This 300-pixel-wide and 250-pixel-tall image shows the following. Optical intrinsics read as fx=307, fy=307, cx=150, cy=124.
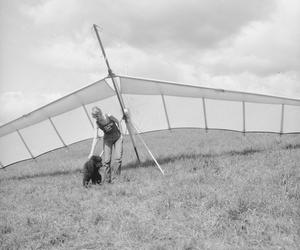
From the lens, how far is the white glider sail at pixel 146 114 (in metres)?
9.32

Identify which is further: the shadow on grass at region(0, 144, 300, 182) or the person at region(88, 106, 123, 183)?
the shadow on grass at region(0, 144, 300, 182)

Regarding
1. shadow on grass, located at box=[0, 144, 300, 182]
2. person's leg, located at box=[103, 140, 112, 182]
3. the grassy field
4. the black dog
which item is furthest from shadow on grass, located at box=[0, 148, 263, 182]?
the black dog

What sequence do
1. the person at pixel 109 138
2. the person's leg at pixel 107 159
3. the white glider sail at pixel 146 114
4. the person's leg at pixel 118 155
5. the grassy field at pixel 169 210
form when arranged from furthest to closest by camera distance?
the white glider sail at pixel 146 114 < the person's leg at pixel 118 155 < the person at pixel 109 138 < the person's leg at pixel 107 159 < the grassy field at pixel 169 210

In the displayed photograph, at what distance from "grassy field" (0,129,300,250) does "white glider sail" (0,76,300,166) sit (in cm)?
228

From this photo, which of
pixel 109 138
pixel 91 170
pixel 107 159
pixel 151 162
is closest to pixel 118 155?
pixel 107 159

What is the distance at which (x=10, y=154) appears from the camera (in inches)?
422

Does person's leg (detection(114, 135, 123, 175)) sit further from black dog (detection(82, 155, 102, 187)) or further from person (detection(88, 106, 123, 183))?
black dog (detection(82, 155, 102, 187))

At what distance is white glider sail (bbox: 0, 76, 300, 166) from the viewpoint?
9320mm

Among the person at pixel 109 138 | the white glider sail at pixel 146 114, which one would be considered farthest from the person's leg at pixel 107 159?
A: the white glider sail at pixel 146 114

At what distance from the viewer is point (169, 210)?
479cm

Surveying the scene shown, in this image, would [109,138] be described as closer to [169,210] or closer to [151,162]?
[151,162]

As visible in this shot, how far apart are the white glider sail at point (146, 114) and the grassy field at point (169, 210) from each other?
2.28 m

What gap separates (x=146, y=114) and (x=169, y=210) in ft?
19.8

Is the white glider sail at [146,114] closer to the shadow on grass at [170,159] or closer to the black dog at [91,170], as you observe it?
the shadow on grass at [170,159]
